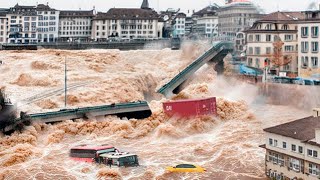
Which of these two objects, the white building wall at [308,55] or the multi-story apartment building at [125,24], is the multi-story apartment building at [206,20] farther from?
the white building wall at [308,55]

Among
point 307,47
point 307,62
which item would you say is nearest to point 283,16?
point 307,47

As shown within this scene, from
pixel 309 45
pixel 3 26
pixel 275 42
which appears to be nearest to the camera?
pixel 309 45

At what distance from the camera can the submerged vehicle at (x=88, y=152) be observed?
99.8 ft

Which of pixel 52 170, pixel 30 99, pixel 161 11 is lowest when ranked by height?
pixel 52 170

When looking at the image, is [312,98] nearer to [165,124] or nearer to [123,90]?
[165,124]

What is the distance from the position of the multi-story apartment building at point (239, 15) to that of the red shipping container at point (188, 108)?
21922 mm

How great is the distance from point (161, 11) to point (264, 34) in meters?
81.7

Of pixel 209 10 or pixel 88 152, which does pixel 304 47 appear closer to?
pixel 88 152

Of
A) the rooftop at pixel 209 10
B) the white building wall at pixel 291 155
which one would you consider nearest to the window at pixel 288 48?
the white building wall at pixel 291 155

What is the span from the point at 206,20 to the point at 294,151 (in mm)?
90631

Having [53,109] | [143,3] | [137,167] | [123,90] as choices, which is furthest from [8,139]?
[143,3]

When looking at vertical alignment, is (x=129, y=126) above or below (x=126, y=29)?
below

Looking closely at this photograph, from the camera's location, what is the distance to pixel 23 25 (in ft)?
345

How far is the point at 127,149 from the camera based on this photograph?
32938 mm
